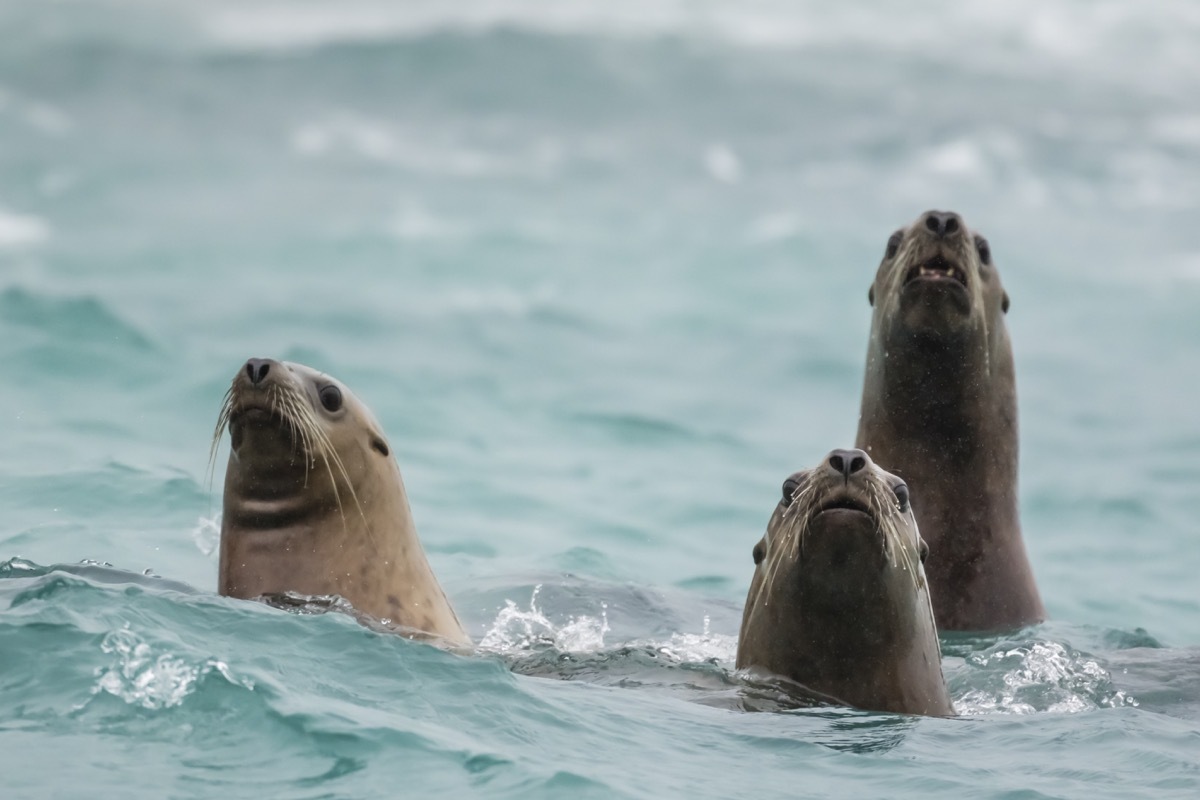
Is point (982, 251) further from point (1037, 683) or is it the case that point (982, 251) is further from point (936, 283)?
point (1037, 683)

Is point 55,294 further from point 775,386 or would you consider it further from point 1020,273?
point 1020,273

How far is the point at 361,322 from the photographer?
50.9ft

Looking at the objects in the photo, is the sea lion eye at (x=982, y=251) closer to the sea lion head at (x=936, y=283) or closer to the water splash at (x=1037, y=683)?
the sea lion head at (x=936, y=283)

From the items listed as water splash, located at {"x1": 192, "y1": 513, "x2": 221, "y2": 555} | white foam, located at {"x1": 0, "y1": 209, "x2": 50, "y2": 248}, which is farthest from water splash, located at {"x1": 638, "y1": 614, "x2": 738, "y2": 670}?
white foam, located at {"x1": 0, "y1": 209, "x2": 50, "y2": 248}

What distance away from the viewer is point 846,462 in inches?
214

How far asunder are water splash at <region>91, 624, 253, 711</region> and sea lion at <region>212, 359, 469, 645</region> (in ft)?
2.65

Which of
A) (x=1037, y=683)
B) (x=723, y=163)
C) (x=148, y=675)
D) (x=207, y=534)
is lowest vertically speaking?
(x=148, y=675)

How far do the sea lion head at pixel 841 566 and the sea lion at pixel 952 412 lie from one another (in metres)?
1.56

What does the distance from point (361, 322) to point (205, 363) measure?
2.31 meters

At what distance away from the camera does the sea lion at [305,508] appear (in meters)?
6.08

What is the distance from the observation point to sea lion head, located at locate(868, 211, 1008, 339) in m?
7.07

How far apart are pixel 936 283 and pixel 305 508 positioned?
101 inches

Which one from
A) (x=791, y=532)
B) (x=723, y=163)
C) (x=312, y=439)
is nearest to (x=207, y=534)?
(x=312, y=439)

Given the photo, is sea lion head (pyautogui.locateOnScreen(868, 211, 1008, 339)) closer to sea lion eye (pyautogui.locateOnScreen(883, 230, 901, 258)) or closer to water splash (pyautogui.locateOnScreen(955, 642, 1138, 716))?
sea lion eye (pyautogui.locateOnScreen(883, 230, 901, 258))
